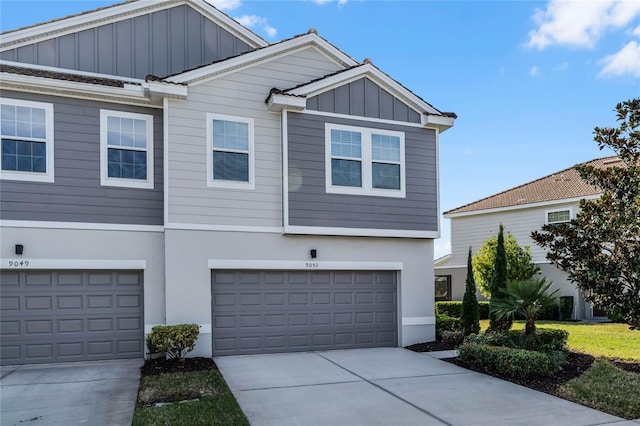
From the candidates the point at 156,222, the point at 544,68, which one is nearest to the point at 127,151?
the point at 156,222

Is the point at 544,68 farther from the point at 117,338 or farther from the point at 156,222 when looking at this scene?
the point at 117,338

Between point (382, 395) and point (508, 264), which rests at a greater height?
point (508, 264)

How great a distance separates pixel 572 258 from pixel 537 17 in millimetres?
6034

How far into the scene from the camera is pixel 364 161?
11.8 metres

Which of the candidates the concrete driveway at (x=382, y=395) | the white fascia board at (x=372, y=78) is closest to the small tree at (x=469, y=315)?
the concrete driveway at (x=382, y=395)

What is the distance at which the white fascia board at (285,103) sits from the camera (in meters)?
11.0

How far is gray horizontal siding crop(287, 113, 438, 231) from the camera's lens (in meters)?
11.3

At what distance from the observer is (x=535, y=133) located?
52.1 feet

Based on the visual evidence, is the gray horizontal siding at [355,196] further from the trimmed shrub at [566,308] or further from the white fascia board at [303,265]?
the trimmed shrub at [566,308]

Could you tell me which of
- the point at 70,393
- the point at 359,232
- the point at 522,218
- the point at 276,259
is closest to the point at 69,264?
the point at 70,393

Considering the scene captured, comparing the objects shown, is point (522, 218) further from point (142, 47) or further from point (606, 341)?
point (142, 47)

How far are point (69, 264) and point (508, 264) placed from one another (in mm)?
16242

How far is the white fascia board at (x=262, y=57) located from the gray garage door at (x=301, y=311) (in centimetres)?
434

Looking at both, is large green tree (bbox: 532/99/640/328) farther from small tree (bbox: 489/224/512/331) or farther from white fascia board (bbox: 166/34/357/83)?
white fascia board (bbox: 166/34/357/83)
